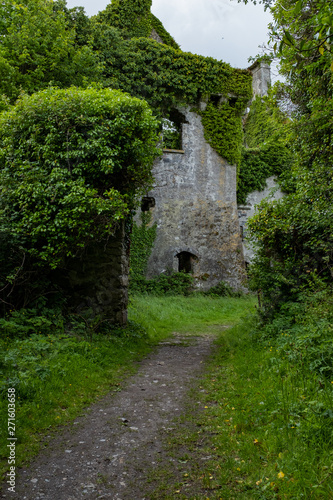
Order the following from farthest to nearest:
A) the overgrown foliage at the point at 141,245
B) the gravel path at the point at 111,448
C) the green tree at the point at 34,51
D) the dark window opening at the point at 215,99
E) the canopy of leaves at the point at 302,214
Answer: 1. the dark window opening at the point at 215,99
2. the overgrown foliage at the point at 141,245
3. the green tree at the point at 34,51
4. the canopy of leaves at the point at 302,214
5. the gravel path at the point at 111,448

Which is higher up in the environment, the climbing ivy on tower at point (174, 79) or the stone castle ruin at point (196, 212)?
the climbing ivy on tower at point (174, 79)

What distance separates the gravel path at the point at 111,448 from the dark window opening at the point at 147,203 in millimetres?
11020

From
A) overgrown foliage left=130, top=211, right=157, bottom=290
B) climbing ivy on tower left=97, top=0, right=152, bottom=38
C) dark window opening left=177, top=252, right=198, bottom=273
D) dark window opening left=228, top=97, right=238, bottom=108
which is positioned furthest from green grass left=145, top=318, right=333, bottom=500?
climbing ivy on tower left=97, top=0, right=152, bottom=38

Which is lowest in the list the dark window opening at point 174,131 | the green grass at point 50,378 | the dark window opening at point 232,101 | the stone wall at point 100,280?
the green grass at point 50,378

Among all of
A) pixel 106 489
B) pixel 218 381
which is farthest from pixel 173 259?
pixel 106 489

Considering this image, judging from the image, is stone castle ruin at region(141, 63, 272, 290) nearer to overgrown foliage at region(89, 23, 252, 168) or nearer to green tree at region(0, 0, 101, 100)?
overgrown foliage at region(89, 23, 252, 168)

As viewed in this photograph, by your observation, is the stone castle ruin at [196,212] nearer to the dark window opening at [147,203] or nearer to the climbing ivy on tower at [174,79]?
the dark window opening at [147,203]

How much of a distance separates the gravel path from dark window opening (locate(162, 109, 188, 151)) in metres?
13.2

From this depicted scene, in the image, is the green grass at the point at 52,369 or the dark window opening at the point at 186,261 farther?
the dark window opening at the point at 186,261

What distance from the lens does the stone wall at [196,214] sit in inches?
609

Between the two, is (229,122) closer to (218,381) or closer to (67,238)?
(67,238)

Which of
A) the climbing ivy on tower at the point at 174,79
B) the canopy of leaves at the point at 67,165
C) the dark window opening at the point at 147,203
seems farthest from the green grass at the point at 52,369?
the climbing ivy on tower at the point at 174,79

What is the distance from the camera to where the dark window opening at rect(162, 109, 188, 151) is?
16.3 meters

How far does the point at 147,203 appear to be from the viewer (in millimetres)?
15781
